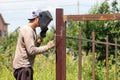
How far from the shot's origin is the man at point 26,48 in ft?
16.1

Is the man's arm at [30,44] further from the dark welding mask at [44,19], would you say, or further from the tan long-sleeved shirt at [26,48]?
the dark welding mask at [44,19]

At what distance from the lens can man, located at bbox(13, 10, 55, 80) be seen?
194 inches

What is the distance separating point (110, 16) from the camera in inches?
176

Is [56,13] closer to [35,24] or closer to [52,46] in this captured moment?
[52,46]

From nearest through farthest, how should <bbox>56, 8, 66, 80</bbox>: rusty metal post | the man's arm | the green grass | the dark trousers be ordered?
1. <bbox>56, 8, 66, 80</bbox>: rusty metal post
2. the man's arm
3. the dark trousers
4. the green grass

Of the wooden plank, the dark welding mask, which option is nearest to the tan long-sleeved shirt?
the dark welding mask

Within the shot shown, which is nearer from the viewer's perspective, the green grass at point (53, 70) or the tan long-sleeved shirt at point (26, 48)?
the tan long-sleeved shirt at point (26, 48)

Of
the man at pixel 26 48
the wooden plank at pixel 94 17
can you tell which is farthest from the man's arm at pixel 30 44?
the wooden plank at pixel 94 17

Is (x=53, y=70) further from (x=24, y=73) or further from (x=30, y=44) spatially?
(x=30, y=44)

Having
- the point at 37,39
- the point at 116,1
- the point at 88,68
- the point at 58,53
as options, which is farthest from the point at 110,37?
the point at 58,53

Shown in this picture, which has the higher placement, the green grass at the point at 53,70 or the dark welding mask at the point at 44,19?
the dark welding mask at the point at 44,19

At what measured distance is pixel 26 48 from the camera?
16.4 feet

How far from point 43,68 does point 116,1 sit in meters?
4.43

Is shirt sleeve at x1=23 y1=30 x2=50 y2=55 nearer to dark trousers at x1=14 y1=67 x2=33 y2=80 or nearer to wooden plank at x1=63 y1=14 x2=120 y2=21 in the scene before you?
dark trousers at x1=14 y1=67 x2=33 y2=80
